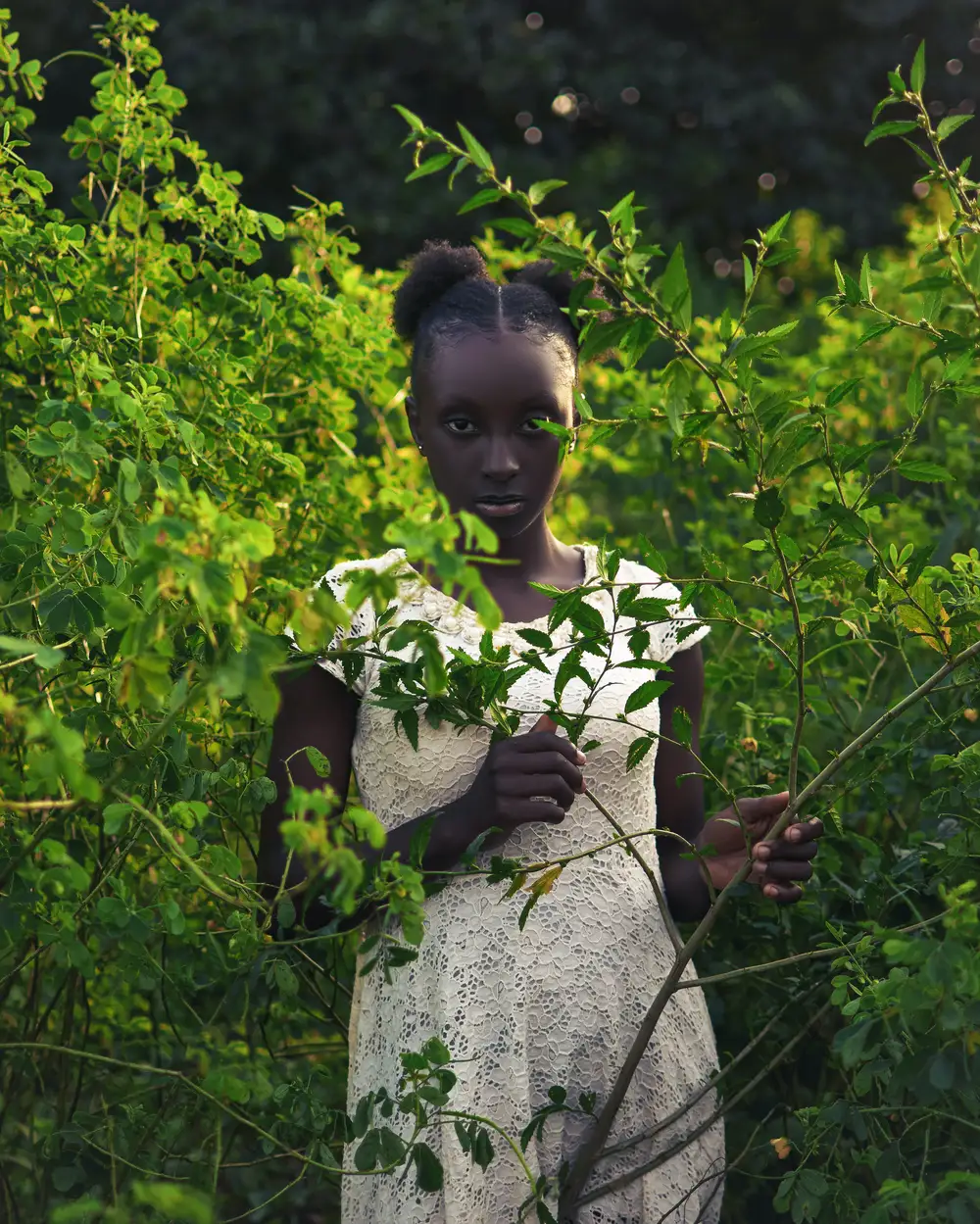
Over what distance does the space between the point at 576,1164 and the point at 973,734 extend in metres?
0.97

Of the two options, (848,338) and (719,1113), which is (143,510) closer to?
(719,1113)

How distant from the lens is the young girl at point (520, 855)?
6.44 feet

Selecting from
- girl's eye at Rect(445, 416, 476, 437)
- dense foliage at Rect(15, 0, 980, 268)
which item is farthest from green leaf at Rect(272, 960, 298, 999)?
dense foliage at Rect(15, 0, 980, 268)

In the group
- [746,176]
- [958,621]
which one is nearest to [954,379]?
[958,621]

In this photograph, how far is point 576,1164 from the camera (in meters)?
1.96

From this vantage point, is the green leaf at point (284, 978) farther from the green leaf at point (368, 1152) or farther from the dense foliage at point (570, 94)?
the dense foliage at point (570, 94)

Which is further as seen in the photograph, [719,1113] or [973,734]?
[973,734]

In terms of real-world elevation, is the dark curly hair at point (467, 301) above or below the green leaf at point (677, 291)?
above

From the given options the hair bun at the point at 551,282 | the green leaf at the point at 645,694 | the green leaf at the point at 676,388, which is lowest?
the green leaf at the point at 645,694

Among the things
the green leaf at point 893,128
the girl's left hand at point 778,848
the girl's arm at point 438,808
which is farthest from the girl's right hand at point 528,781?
the green leaf at point 893,128

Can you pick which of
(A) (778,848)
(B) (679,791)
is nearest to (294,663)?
(A) (778,848)

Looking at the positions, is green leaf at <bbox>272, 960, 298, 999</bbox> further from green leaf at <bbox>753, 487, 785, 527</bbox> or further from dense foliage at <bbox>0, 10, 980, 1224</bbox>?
green leaf at <bbox>753, 487, 785, 527</bbox>

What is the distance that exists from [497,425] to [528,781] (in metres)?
0.53

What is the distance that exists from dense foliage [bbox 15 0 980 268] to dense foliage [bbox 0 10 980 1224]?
6694 mm
